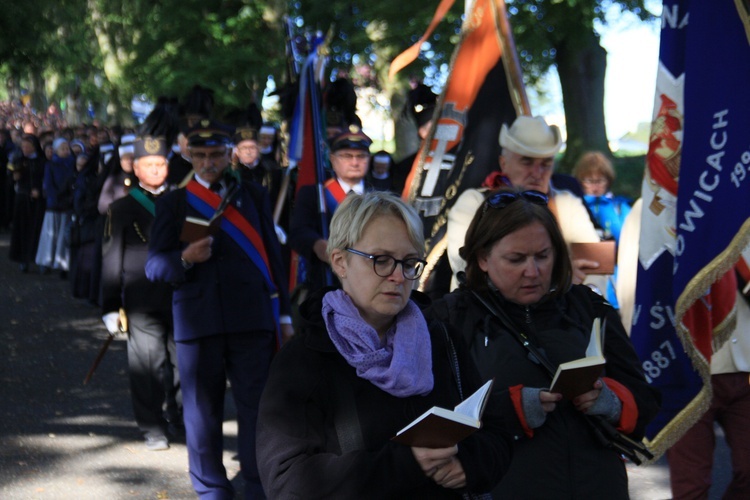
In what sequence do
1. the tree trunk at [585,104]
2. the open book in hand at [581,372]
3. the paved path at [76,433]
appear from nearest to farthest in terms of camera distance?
the open book in hand at [581,372] < the paved path at [76,433] < the tree trunk at [585,104]

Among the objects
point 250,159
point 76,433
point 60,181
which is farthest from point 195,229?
point 60,181

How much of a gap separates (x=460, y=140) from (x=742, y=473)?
7.75ft

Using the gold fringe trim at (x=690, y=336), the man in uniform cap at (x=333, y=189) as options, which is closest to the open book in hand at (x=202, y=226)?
the man in uniform cap at (x=333, y=189)

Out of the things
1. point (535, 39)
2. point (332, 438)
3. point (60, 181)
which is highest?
point (535, 39)

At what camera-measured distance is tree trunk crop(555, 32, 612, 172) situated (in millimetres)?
21391

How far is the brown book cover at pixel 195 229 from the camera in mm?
6031

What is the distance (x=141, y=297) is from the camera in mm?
7977

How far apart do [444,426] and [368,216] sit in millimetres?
703

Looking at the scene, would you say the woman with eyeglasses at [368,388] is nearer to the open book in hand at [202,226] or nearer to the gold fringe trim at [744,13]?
the gold fringe trim at [744,13]

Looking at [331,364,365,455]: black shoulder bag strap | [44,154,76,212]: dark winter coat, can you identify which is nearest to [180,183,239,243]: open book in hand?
[331,364,365,455]: black shoulder bag strap

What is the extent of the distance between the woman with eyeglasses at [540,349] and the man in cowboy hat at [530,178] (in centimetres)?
128

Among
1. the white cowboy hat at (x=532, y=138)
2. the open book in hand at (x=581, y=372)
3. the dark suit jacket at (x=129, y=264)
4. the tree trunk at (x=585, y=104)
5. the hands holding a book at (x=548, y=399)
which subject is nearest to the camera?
the open book in hand at (x=581, y=372)

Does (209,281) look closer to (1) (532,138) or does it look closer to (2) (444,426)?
(1) (532,138)

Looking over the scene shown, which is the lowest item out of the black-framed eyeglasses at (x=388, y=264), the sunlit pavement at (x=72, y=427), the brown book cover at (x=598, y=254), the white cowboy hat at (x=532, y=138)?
the sunlit pavement at (x=72, y=427)
